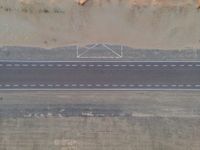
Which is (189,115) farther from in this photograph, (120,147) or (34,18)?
(34,18)

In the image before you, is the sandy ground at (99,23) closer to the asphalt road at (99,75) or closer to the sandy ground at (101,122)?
the asphalt road at (99,75)

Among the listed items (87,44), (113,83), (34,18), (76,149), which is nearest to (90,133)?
(76,149)

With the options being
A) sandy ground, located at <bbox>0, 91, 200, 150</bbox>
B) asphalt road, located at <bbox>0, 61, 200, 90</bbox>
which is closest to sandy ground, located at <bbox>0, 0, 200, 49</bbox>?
asphalt road, located at <bbox>0, 61, 200, 90</bbox>

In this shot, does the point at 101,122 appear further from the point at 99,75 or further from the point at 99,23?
the point at 99,23

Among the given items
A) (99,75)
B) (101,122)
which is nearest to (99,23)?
(99,75)

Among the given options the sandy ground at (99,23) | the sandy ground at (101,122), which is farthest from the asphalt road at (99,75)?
the sandy ground at (99,23)
